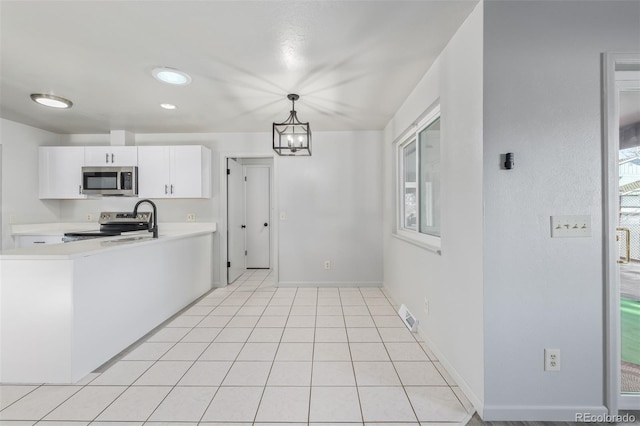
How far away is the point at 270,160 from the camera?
5367 millimetres

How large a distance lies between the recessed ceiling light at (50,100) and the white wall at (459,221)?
3.62m

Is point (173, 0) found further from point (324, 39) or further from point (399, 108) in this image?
point (399, 108)

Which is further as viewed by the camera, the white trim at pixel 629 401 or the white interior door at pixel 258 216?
the white interior door at pixel 258 216

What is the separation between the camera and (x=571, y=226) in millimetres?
1450

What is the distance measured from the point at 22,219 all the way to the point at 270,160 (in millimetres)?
3677

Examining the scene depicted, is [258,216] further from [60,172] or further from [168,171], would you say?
[60,172]

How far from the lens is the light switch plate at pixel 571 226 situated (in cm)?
145

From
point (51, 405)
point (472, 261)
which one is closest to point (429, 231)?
point (472, 261)

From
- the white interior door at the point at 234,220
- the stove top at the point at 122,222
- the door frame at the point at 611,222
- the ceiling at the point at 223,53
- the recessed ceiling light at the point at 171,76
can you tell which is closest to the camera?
the door frame at the point at 611,222

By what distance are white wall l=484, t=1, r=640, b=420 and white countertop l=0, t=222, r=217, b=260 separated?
2.66 meters

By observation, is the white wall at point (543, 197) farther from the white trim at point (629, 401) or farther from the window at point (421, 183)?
the window at point (421, 183)

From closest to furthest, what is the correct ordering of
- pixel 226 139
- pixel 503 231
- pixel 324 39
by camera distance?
pixel 503 231, pixel 324 39, pixel 226 139

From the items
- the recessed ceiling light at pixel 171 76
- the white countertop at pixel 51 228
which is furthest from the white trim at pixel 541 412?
the white countertop at pixel 51 228

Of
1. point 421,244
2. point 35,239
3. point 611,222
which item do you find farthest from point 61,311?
point 611,222
